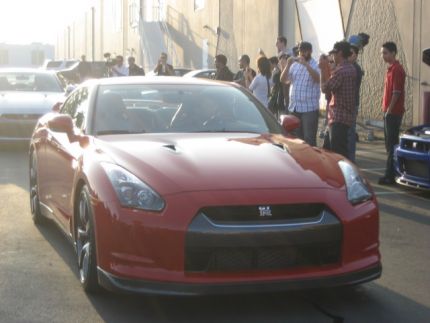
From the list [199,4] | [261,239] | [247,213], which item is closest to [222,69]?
[247,213]

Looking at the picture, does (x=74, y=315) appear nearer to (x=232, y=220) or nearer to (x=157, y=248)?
(x=157, y=248)

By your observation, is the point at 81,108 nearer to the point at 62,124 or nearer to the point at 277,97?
the point at 62,124

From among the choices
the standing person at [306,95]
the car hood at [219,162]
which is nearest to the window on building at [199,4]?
the standing person at [306,95]

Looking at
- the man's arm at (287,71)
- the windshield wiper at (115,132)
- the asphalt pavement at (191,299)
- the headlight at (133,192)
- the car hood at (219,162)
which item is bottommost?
the asphalt pavement at (191,299)

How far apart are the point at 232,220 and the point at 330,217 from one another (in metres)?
0.59

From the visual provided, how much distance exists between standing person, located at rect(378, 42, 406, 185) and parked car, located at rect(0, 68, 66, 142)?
6.04m

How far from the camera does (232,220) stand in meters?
4.30

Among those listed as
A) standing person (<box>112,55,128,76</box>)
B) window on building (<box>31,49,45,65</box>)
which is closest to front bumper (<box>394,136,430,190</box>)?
standing person (<box>112,55,128,76</box>)

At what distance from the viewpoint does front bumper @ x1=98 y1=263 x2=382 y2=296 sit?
4227mm

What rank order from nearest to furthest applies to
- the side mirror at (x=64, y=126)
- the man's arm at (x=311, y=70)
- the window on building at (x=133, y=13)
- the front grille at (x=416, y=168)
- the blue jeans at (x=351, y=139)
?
the side mirror at (x=64, y=126) < the front grille at (x=416, y=168) < the blue jeans at (x=351, y=139) < the man's arm at (x=311, y=70) < the window on building at (x=133, y=13)

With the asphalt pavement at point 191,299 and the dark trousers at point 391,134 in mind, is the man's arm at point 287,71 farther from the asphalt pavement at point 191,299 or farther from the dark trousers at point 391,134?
the asphalt pavement at point 191,299

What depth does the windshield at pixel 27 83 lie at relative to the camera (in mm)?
14344

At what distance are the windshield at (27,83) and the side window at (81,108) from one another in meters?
8.13

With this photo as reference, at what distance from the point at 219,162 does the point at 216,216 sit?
0.52m
